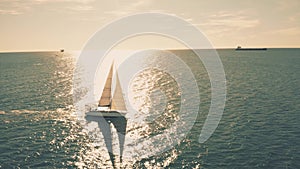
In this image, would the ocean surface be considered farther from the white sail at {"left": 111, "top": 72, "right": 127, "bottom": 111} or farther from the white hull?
the white sail at {"left": 111, "top": 72, "right": 127, "bottom": 111}

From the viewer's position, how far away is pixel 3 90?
340 feet

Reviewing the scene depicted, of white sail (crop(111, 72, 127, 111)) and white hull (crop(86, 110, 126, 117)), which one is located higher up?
white sail (crop(111, 72, 127, 111))

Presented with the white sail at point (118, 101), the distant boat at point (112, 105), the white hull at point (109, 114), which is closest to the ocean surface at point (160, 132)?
the white hull at point (109, 114)

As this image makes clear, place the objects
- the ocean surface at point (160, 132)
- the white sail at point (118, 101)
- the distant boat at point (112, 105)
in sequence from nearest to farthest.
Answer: the ocean surface at point (160, 132)
the distant boat at point (112, 105)
the white sail at point (118, 101)

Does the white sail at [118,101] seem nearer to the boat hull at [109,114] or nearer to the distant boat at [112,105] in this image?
the distant boat at [112,105]

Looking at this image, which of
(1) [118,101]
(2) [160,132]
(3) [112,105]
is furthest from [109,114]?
(2) [160,132]

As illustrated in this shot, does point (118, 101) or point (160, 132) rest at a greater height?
point (118, 101)

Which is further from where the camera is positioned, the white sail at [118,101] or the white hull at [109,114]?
the white sail at [118,101]

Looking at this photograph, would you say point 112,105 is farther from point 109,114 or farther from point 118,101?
point 109,114

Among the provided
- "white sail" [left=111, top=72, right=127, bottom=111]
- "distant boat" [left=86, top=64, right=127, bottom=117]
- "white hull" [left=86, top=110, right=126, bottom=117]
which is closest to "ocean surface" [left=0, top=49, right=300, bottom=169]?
"white hull" [left=86, top=110, right=126, bottom=117]

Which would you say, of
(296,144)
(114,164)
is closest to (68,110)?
(114,164)

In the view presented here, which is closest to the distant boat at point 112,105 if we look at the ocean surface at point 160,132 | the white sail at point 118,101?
the white sail at point 118,101

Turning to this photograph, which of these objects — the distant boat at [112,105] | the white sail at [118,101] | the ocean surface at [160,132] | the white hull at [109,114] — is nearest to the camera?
the ocean surface at [160,132]

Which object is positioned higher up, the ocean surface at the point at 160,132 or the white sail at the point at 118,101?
the white sail at the point at 118,101
